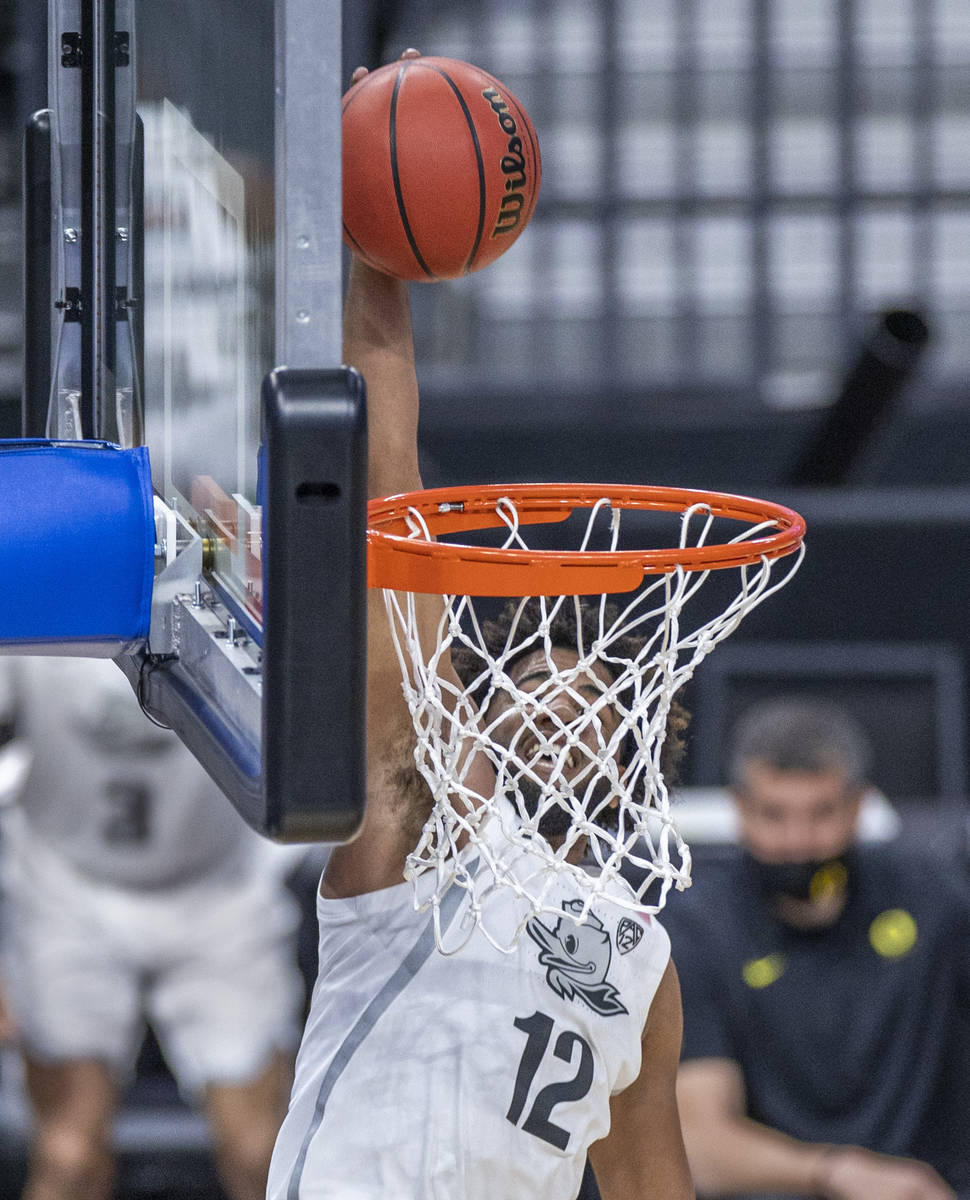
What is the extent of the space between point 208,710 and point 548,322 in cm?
1025

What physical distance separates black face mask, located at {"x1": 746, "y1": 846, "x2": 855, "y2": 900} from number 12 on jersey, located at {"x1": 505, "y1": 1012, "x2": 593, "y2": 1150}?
184cm

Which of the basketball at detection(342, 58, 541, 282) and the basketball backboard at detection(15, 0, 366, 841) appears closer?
the basketball backboard at detection(15, 0, 366, 841)

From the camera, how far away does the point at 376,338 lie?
2.19m

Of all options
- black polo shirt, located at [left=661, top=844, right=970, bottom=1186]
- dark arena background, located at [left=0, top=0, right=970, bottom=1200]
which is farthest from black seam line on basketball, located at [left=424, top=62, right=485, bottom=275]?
dark arena background, located at [left=0, top=0, right=970, bottom=1200]

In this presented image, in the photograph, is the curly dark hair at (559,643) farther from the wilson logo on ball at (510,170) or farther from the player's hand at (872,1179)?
the player's hand at (872,1179)

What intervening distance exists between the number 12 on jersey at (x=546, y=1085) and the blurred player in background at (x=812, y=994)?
1.72 meters

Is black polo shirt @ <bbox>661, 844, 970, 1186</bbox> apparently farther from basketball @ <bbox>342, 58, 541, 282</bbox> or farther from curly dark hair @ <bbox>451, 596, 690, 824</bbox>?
basketball @ <bbox>342, 58, 541, 282</bbox>

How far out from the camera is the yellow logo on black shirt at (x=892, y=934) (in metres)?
3.98

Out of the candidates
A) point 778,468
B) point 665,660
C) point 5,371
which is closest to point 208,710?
point 665,660

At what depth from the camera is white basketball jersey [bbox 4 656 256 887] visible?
4.28m

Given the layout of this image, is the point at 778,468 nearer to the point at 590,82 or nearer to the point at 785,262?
the point at 785,262

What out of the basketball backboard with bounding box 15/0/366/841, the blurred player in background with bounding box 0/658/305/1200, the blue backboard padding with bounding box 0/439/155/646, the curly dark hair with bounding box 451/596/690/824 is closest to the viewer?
the basketball backboard with bounding box 15/0/366/841

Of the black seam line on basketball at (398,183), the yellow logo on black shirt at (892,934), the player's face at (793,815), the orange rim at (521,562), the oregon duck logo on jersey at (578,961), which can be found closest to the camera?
the orange rim at (521,562)

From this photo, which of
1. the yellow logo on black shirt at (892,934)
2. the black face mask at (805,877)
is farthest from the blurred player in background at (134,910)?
the yellow logo on black shirt at (892,934)
